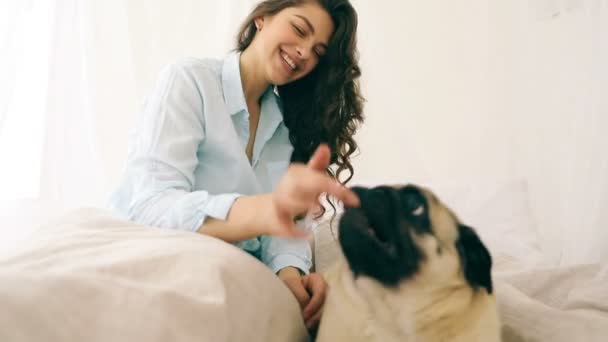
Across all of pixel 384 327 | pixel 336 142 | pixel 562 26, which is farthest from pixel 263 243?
pixel 562 26

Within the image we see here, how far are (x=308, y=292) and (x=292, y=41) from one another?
0.50m

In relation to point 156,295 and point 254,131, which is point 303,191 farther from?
point 254,131

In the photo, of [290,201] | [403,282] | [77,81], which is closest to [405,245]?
[403,282]

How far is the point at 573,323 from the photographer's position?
0.73 m

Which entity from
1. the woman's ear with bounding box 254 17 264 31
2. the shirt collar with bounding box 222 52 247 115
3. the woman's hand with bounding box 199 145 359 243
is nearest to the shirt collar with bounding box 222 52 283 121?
the shirt collar with bounding box 222 52 247 115

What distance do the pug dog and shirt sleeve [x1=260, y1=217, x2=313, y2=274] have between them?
0.38 meters

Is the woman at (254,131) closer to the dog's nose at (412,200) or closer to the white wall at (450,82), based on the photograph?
the dog's nose at (412,200)

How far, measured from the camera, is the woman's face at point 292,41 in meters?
1.08

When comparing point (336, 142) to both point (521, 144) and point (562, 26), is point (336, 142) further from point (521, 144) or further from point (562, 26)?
point (562, 26)

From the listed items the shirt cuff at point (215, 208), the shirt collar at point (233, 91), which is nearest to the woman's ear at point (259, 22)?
the shirt collar at point (233, 91)

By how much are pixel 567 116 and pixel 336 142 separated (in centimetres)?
59

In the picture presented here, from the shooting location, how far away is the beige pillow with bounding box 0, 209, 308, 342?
422 mm

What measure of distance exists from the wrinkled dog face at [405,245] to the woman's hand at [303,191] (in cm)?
6

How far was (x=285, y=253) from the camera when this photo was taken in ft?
3.49
